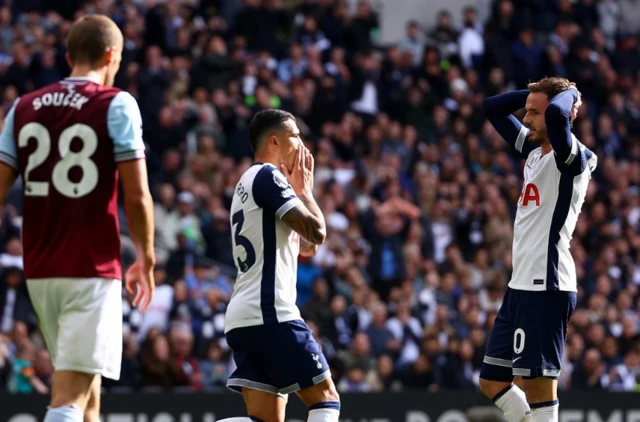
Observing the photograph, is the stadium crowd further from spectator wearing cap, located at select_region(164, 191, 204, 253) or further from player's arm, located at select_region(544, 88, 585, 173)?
player's arm, located at select_region(544, 88, 585, 173)

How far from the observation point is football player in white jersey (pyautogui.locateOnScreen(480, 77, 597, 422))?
7.32m

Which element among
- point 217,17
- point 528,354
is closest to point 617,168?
point 217,17

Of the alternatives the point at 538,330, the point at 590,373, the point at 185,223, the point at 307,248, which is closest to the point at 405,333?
the point at 590,373

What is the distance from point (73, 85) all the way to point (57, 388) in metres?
1.49

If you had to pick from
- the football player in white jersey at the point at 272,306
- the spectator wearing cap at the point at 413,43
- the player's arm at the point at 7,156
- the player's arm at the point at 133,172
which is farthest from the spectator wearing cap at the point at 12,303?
the spectator wearing cap at the point at 413,43

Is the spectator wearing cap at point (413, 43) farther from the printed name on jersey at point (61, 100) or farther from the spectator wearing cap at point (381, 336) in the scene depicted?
the printed name on jersey at point (61, 100)

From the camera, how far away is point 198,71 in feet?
58.1

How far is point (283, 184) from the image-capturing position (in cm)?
681

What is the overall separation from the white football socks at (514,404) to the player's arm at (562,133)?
4.95ft

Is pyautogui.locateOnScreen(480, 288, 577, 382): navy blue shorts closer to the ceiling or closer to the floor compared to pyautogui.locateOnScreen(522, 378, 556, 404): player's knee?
→ closer to the ceiling

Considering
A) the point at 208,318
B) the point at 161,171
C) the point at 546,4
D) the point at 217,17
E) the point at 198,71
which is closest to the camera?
the point at 208,318

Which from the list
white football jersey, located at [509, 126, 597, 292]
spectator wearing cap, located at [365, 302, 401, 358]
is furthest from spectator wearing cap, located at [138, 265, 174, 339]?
white football jersey, located at [509, 126, 597, 292]

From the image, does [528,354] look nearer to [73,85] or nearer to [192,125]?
[73,85]

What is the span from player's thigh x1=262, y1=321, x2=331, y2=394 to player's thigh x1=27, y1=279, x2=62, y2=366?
4.55ft
